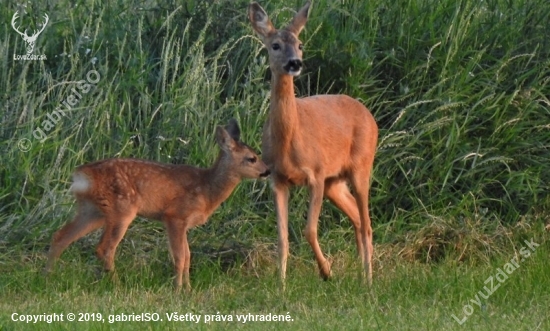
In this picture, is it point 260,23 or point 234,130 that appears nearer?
point 260,23

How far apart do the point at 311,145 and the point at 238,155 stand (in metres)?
0.55

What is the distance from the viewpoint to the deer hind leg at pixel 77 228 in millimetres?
8719

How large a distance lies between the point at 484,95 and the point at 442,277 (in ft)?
9.46

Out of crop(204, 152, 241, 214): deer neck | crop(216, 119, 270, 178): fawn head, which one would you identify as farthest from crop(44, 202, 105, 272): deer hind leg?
crop(216, 119, 270, 178): fawn head

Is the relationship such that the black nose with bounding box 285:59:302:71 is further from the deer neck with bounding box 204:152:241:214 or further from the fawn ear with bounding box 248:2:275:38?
the deer neck with bounding box 204:152:241:214

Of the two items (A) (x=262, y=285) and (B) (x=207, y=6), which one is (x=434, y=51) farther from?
(A) (x=262, y=285)

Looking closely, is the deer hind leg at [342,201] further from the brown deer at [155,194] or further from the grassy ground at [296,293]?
the brown deer at [155,194]

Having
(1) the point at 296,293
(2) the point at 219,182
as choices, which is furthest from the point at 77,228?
(1) the point at 296,293

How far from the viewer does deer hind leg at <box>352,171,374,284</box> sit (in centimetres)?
955

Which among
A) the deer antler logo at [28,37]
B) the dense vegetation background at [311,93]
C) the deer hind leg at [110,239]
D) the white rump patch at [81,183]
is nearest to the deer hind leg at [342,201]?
the dense vegetation background at [311,93]

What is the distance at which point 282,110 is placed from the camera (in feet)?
29.6

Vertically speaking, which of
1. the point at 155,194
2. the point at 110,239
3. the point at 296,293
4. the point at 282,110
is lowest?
the point at 296,293

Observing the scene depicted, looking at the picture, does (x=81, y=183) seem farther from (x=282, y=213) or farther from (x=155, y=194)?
(x=282, y=213)

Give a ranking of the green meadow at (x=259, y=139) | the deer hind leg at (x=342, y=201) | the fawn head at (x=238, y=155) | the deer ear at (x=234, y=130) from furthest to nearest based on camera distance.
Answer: the deer hind leg at (x=342, y=201), the deer ear at (x=234, y=130), the fawn head at (x=238, y=155), the green meadow at (x=259, y=139)
